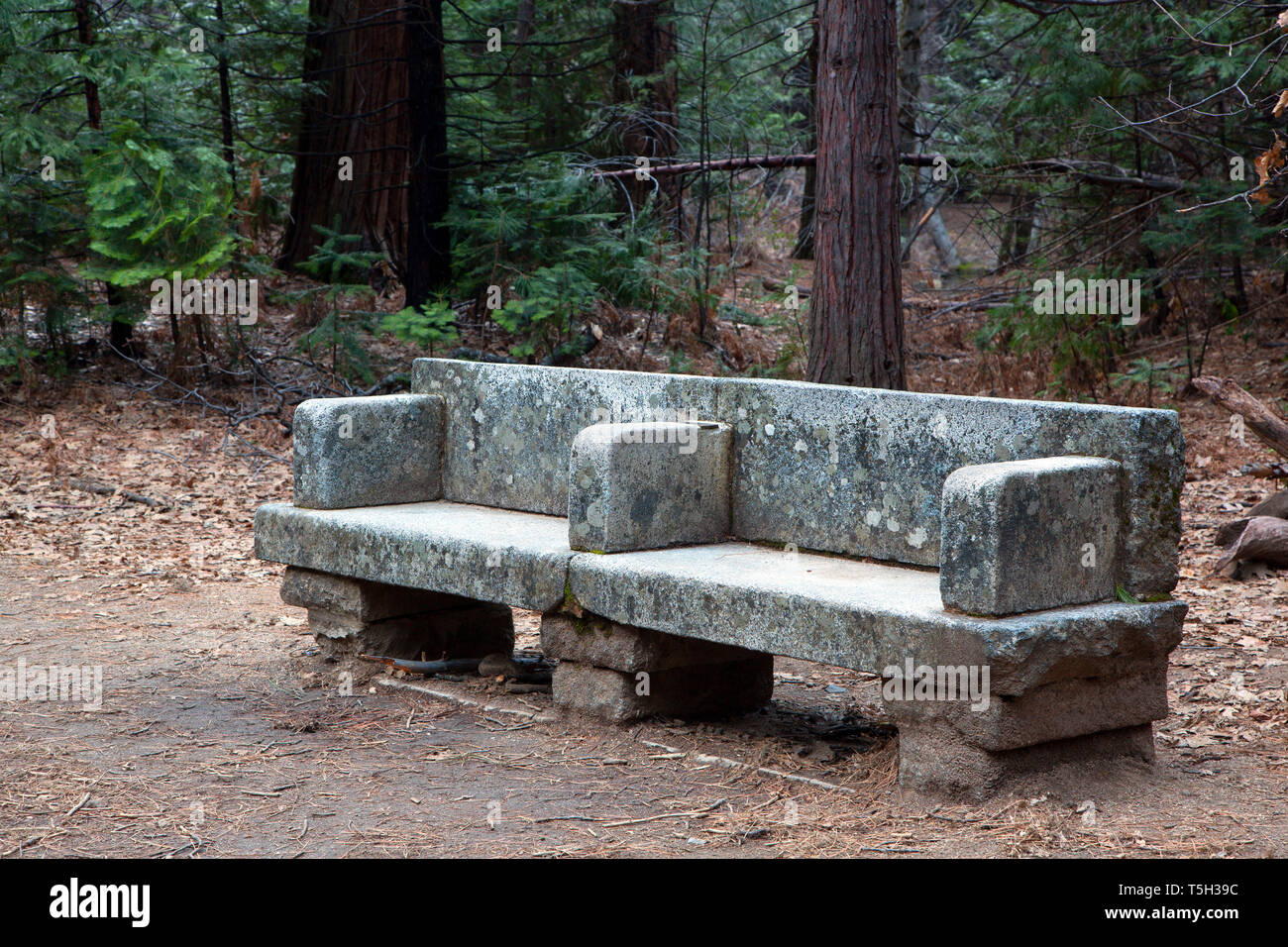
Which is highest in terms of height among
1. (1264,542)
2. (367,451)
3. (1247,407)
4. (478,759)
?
(1247,407)

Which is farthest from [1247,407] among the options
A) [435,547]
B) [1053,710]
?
[435,547]

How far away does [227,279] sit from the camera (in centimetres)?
1034

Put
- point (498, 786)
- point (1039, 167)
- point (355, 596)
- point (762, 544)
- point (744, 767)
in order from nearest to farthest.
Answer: point (498, 786), point (744, 767), point (762, 544), point (355, 596), point (1039, 167)

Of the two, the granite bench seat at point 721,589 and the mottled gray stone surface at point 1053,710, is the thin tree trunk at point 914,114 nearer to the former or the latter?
the granite bench seat at point 721,589

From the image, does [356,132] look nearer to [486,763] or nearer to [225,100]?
[225,100]

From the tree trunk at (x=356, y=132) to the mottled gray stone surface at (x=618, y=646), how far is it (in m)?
7.42

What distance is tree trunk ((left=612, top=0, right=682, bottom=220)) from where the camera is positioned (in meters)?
11.8

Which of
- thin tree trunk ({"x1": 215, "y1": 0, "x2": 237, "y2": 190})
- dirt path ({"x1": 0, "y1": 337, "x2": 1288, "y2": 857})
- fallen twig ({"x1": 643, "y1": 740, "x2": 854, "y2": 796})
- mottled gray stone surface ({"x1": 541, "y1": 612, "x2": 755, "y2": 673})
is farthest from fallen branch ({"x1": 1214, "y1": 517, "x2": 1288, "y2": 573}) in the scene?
thin tree trunk ({"x1": 215, "y1": 0, "x2": 237, "y2": 190})

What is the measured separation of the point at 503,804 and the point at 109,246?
6997mm

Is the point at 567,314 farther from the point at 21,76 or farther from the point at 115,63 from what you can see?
the point at 21,76

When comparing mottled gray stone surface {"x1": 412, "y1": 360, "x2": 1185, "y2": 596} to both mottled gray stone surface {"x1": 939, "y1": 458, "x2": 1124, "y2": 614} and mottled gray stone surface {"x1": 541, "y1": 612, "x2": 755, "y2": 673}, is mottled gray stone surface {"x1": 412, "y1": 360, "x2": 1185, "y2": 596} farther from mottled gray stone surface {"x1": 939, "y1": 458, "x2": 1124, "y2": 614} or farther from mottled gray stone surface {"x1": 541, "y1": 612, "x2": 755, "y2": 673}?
mottled gray stone surface {"x1": 541, "y1": 612, "x2": 755, "y2": 673}

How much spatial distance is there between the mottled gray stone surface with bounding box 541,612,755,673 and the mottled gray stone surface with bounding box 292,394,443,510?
1.28 m

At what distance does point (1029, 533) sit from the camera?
365 cm

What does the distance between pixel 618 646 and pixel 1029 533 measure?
1.52 m
